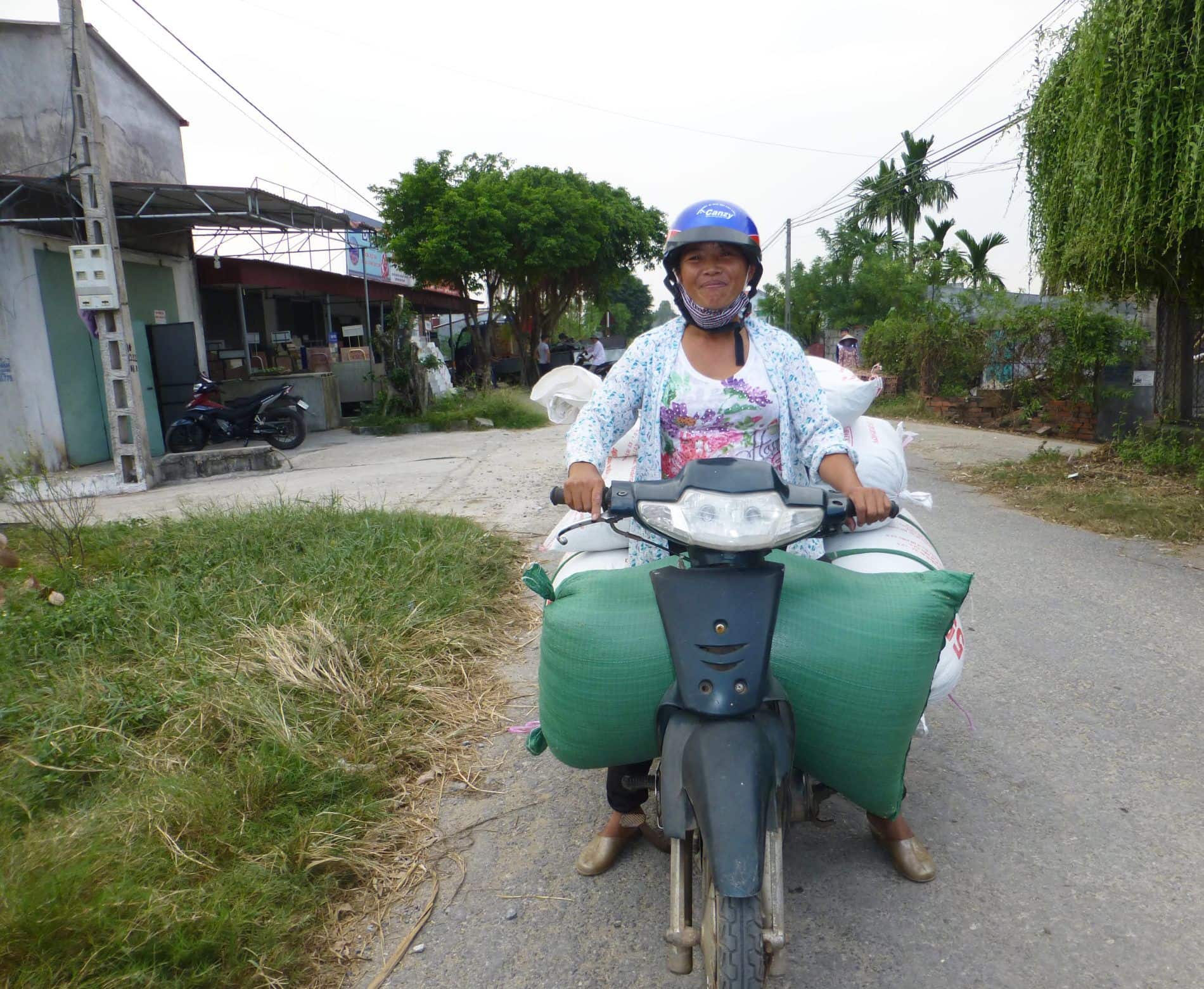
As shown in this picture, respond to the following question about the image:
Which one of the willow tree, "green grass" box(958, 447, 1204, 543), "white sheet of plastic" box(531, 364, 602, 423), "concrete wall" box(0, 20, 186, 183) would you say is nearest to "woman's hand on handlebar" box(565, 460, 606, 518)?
"white sheet of plastic" box(531, 364, 602, 423)

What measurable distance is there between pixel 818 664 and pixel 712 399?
79cm

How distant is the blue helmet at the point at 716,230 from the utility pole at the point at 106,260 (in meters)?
8.47

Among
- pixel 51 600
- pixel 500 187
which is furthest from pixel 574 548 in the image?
pixel 500 187

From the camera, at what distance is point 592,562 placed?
2521mm

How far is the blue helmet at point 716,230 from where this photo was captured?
2.25 meters

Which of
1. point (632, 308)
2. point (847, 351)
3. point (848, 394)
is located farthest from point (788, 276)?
point (632, 308)

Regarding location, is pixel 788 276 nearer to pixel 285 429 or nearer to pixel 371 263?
pixel 371 263

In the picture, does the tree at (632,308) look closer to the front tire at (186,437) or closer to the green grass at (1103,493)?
the front tire at (186,437)

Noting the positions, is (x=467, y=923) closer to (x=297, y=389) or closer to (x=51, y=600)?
(x=51, y=600)

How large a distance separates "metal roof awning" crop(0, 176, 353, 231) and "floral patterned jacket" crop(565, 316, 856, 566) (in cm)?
892

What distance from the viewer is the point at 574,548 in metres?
2.66

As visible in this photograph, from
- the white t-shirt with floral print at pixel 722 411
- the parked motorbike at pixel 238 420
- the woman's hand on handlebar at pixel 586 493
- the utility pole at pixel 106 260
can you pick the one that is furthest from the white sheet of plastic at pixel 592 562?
the parked motorbike at pixel 238 420

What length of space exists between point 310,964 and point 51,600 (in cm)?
265

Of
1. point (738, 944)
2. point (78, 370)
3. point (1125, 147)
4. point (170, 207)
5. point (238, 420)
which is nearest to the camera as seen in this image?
point (738, 944)
